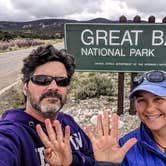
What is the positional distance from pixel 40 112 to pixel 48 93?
159 millimetres

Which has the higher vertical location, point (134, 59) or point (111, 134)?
point (134, 59)

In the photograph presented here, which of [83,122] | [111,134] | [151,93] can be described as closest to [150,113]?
[151,93]

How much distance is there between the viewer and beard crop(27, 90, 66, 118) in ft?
9.55

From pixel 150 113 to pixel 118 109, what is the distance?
4.96m

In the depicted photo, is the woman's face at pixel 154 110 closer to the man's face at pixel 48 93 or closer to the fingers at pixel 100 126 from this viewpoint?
the fingers at pixel 100 126

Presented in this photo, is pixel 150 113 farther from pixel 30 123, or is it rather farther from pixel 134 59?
pixel 134 59

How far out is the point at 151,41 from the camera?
7.41 metres

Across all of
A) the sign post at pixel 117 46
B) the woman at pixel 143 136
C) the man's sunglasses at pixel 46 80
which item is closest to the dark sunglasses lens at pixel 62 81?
the man's sunglasses at pixel 46 80

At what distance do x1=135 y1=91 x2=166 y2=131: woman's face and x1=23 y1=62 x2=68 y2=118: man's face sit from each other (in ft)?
1.94

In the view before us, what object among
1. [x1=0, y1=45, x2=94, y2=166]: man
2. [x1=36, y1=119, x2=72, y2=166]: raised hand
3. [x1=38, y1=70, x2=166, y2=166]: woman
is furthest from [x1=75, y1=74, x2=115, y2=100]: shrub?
[x1=36, y1=119, x2=72, y2=166]: raised hand

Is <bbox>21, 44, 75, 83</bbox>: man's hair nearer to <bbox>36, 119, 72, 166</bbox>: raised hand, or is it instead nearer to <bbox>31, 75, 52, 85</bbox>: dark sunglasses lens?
A: <bbox>31, 75, 52, 85</bbox>: dark sunglasses lens

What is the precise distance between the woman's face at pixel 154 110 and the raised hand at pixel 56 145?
22.2 inches

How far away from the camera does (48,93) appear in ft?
9.84

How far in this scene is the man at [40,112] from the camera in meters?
2.59
